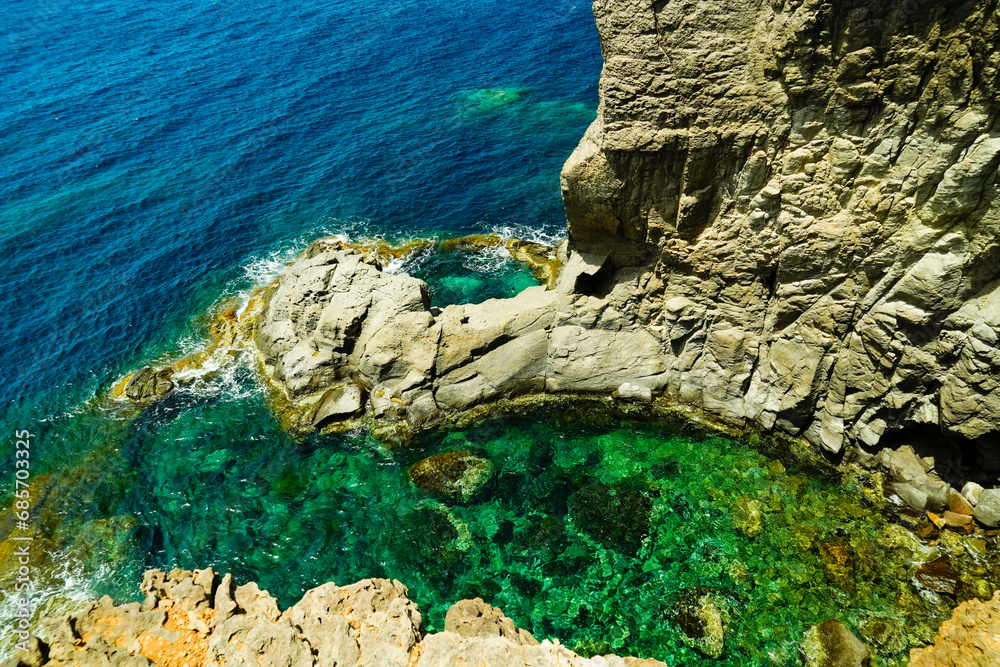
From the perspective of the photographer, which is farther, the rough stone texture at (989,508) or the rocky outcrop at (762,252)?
the rough stone texture at (989,508)

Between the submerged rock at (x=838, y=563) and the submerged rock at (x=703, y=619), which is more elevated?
the submerged rock at (x=838, y=563)

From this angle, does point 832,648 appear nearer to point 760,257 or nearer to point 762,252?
point 760,257

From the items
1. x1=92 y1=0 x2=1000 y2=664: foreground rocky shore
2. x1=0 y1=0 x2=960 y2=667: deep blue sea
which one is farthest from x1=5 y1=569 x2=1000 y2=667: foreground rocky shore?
x1=0 y1=0 x2=960 y2=667: deep blue sea

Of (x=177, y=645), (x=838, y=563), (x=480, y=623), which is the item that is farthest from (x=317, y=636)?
(x=838, y=563)

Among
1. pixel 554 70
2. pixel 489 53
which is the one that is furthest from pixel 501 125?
pixel 489 53

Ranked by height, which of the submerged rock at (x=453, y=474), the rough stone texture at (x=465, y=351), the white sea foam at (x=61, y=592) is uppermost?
the rough stone texture at (x=465, y=351)

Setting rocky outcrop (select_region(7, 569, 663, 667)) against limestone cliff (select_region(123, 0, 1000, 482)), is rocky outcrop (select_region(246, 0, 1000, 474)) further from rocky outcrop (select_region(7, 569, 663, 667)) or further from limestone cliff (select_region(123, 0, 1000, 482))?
rocky outcrop (select_region(7, 569, 663, 667))

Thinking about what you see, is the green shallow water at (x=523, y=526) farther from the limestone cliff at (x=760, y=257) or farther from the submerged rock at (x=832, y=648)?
the limestone cliff at (x=760, y=257)

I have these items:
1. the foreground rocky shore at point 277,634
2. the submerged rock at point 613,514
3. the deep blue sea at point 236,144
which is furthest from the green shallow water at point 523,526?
the deep blue sea at point 236,144
